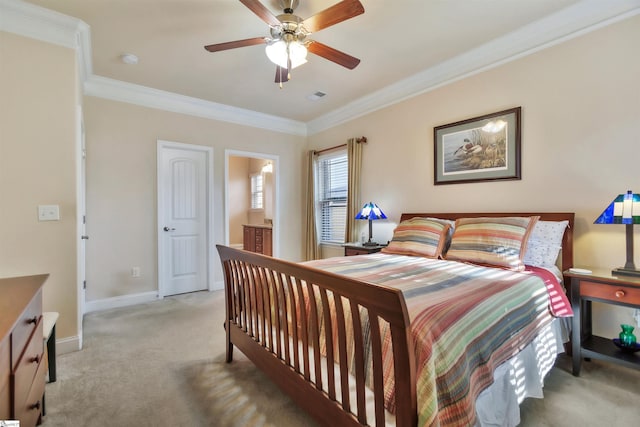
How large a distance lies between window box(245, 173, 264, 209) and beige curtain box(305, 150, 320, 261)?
2.62 metres

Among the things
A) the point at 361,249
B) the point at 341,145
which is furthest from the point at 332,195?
the point at 361,249

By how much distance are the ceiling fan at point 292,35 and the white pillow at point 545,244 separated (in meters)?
2.05

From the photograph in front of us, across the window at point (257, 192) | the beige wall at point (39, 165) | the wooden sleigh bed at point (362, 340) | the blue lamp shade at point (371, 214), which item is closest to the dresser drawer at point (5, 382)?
the wooden sleigh bed at point (362, 340)

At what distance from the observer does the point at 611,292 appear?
1.93 m

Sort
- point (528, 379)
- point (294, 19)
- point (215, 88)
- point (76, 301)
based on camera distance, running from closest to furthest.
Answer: point (528, 379)
point (294, 19)
point (76, 301)
point (215, 88)

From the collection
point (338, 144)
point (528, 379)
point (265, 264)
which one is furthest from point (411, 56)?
point (528, 379)

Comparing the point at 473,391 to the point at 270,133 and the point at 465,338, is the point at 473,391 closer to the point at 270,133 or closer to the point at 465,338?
the point at 465,338

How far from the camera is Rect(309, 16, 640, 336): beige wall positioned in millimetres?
2215

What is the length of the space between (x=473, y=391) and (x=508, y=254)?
1416mm

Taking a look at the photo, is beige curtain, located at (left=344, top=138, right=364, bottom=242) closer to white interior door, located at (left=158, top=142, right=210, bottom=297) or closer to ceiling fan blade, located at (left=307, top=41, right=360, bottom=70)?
ceiling fan blade, located at (left=307, top=41, right=360, bottom=70)

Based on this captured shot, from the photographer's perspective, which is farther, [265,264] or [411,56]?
[411,56]

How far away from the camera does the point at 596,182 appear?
2328 millimetres

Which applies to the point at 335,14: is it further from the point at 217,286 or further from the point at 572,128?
the point at 217,286

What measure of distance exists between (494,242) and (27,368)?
113 inches
